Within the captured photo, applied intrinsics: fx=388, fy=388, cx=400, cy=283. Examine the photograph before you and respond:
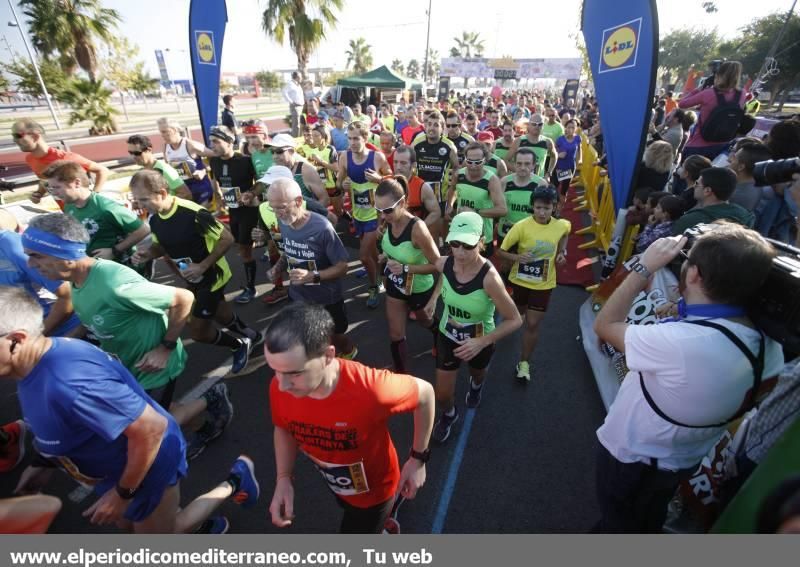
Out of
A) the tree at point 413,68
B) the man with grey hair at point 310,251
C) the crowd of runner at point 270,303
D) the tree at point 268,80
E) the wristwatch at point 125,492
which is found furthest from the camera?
the tree at point 413,68

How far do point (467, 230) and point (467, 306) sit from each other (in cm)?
60

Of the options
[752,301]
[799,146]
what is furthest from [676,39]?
[752,301]

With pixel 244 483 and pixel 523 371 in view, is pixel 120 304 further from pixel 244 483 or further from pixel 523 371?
pixel 523 371

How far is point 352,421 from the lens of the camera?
185cm

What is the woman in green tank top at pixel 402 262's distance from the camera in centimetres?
355

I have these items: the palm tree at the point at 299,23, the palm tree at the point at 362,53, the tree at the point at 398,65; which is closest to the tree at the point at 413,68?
the tree at the point at 398,65

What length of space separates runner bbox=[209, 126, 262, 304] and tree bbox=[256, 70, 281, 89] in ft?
205

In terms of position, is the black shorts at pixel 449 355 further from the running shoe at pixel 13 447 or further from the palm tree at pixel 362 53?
the palm tree at pixel 362 53

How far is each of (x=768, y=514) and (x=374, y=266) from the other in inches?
199

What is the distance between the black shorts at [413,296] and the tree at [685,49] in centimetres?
6863

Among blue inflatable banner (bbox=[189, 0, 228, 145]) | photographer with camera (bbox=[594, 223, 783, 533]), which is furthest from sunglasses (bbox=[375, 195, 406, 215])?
blue inflatable banner (bbox=[189, 0, 228, 145])

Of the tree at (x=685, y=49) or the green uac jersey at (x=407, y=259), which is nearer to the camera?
the green uac jersey at (x=407, y=259)

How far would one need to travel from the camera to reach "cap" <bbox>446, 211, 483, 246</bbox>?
8.97 feet
